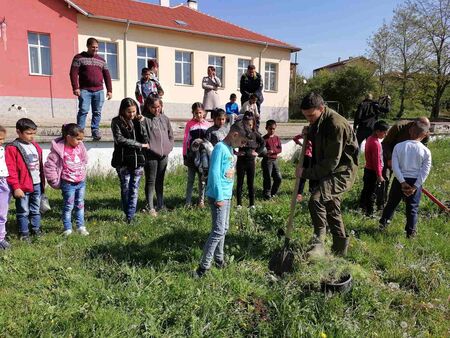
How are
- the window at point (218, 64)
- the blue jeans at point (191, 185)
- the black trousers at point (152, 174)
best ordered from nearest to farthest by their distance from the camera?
the black trousers at point (152, 174)
the blue jeans at point (191, 185)
the window at point (218, 64)

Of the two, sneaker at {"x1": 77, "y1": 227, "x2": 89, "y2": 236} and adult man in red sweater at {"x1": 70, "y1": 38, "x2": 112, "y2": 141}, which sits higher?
adult man in red sweater at {"x1": 70, "y1": 38, "x2": 112, "y2": 141}

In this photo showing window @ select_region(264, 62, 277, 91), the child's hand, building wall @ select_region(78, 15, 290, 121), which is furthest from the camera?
window @ select_region(264, 62, 277, 91)

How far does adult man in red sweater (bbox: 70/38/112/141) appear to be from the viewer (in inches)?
277

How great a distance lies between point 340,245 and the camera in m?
4.44

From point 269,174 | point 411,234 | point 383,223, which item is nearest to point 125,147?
point 269,174

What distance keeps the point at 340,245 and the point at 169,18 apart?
20710 mm

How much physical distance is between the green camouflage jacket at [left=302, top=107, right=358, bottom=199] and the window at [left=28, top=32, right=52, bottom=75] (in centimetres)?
1652

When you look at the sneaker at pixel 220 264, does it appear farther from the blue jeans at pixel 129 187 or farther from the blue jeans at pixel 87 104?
the blue jeans at pixel 87 104

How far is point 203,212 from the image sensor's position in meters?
5.65

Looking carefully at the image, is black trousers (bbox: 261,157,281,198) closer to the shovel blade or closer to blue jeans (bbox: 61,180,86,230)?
the shovel blade

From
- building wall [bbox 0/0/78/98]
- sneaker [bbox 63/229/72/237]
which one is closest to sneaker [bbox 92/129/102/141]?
sneaker [bbox 63/229/72/237]

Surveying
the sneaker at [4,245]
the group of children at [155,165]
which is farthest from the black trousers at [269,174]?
the sneaker at [4,245]

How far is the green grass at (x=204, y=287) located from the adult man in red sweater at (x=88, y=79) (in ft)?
9.08

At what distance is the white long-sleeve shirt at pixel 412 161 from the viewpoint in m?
4.95
